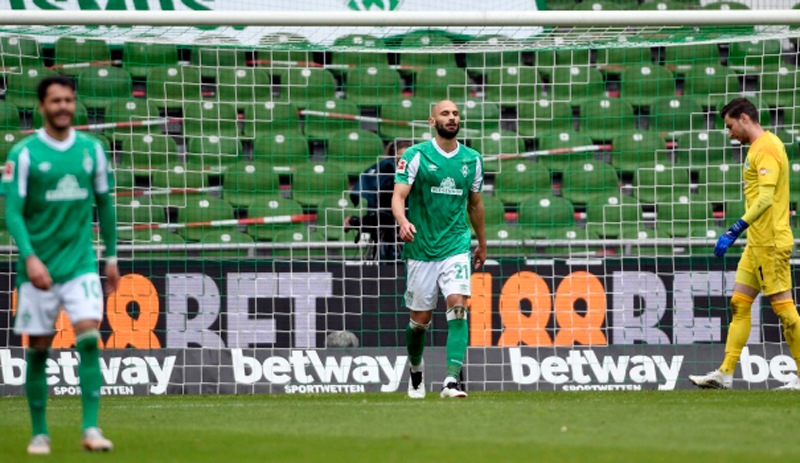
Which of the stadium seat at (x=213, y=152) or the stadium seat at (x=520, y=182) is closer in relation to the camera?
the stadium seat at (x=213, y=152)

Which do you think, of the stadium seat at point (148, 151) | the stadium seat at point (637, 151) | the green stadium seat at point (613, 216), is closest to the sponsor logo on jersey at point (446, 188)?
the green stadium seat at point (613, 216)

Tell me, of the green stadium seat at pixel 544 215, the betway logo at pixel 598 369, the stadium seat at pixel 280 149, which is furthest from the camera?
the stadium seat at pixel 280 149

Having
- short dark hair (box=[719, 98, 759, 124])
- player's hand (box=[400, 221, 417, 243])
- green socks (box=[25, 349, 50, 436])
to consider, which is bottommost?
green socks (box=[25, 349, 50, 436])

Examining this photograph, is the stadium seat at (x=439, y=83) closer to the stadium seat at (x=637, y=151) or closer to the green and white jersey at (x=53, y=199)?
the stadium seat at (x=637, y=151)

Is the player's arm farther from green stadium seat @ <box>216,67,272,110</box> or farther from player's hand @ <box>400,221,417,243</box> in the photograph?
green stadium seat @ <box>216,67,272,110</box>

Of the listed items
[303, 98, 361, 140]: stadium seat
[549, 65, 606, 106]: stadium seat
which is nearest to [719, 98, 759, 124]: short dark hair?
[549, 65, 606, 106]: stadium seat

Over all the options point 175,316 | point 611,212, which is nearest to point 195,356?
point 175,316

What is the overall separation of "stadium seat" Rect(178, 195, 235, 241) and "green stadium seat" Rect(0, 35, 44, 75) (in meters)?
2.28

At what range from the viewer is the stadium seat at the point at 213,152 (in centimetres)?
1498

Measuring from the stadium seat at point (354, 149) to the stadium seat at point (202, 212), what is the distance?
142 centimetres

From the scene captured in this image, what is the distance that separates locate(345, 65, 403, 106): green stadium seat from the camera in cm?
1581

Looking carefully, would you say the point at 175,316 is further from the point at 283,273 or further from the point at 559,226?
the point at 559,226

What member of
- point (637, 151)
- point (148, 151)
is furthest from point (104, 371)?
point (637, 151)

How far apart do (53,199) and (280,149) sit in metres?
8.46
